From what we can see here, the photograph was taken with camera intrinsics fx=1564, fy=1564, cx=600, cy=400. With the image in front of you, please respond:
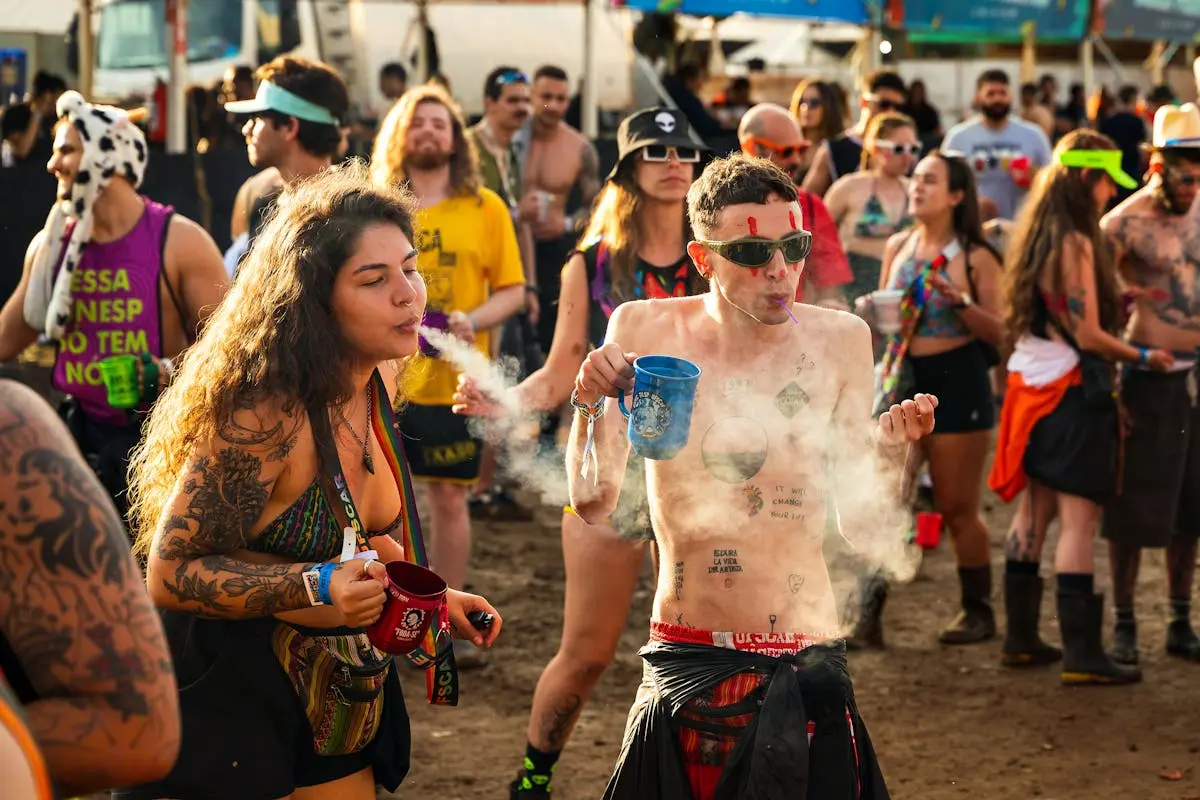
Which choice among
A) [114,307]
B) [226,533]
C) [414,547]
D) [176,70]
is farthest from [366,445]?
[176,70]

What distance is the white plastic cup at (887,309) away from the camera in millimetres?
6297

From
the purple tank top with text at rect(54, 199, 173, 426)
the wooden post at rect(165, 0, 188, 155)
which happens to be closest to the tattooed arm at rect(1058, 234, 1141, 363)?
the purple tank top with text at rect(54, 199, 173, 426)

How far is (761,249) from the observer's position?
3475mm

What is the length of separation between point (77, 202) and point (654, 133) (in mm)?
1925

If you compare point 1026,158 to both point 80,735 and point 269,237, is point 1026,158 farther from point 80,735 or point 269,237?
point 80,735

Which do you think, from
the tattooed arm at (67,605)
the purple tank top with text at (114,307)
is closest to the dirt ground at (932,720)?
the purple tank top with text at (114,307)

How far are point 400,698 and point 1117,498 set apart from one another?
4.19 metres

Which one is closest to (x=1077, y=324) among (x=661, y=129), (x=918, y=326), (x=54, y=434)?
(x=918, y=326)

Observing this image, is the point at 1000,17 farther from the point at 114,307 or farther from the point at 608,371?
the point at 608,371

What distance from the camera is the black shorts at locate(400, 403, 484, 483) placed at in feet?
20.9

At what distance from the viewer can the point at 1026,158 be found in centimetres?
1065

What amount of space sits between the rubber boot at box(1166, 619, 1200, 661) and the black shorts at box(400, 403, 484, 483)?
3191 mm

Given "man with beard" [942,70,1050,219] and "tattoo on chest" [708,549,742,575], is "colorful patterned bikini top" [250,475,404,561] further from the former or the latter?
"man with beard" [942,70,1050,219]

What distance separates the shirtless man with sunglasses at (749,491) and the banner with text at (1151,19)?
18009 mm
